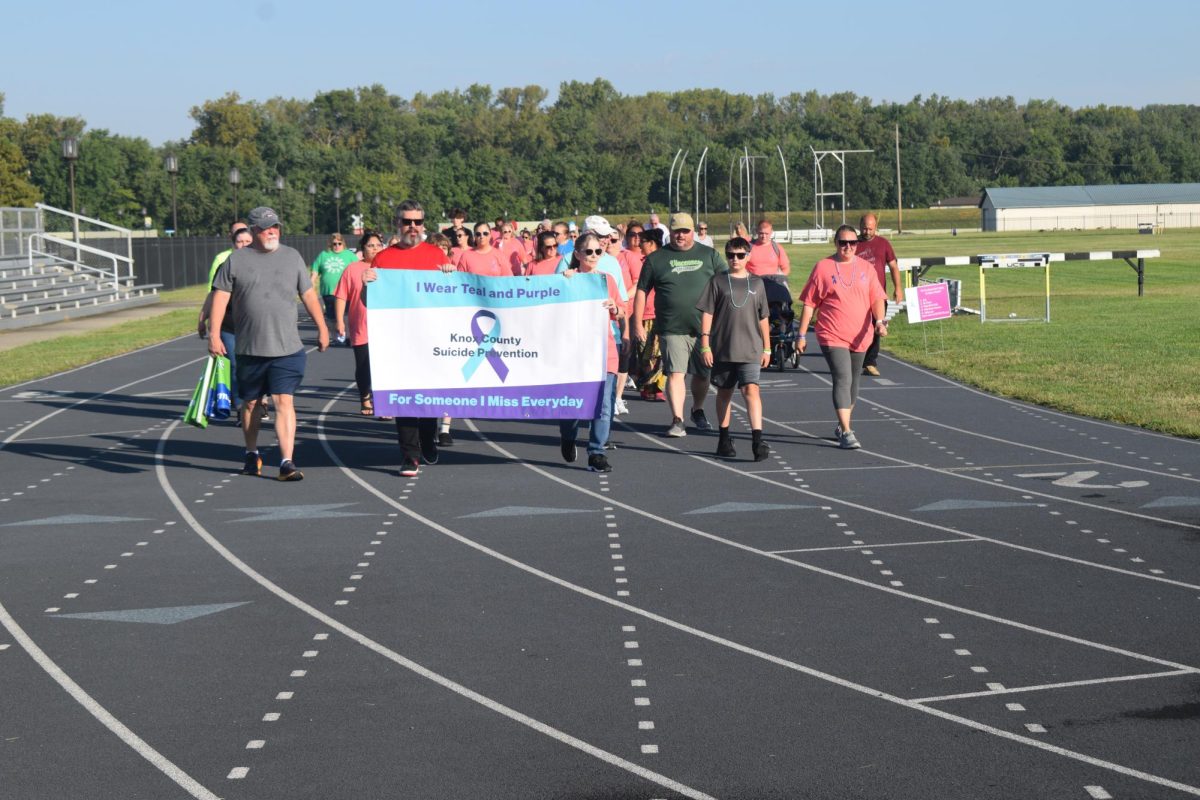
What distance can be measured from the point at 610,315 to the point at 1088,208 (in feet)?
467

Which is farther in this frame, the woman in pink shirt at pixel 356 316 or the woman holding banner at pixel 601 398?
the woman in pink shirt at pixel 356 316

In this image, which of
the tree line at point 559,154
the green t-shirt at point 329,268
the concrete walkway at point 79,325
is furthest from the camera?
the tree line at point 559,154

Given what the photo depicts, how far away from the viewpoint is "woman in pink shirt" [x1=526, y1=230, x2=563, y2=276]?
14.9 m

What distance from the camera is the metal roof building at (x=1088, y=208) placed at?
145m

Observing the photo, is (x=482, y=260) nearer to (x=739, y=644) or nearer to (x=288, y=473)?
(x=288, y=473)

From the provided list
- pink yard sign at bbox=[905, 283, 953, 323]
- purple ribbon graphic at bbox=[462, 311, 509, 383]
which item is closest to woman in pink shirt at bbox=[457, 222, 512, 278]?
purple ribbon graphic at bbox=[462, 311, 509, 383]

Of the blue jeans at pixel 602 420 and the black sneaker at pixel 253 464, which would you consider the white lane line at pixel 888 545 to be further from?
the black sneaker at pixel 253 464

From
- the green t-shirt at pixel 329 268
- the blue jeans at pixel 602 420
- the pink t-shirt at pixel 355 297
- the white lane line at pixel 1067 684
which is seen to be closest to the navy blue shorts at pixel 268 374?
the blue jeans at pixel 602 420

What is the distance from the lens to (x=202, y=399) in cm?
1423

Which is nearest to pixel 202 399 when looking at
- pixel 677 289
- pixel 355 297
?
pixel 355 297

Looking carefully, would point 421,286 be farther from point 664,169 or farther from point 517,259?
point 664,169

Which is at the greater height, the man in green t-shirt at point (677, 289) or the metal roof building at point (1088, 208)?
the metal roof building at point (1088, 208)

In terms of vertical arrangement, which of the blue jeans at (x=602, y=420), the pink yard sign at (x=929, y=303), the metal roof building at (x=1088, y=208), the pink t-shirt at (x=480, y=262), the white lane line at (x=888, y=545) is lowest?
the white lane line at (x=888, y=545)

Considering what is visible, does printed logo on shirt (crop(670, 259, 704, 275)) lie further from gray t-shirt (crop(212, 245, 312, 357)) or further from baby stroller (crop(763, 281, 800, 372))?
baby stroller (crop(763, 281, 800, 372))
